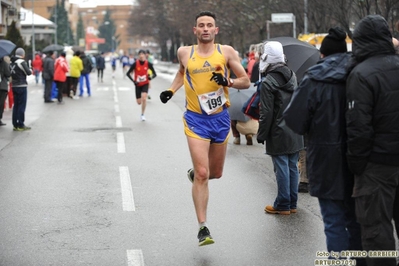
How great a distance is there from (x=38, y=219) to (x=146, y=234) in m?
1.35

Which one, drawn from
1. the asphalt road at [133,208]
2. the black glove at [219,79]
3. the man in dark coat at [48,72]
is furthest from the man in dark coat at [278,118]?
the man in dark coat at [48,72]

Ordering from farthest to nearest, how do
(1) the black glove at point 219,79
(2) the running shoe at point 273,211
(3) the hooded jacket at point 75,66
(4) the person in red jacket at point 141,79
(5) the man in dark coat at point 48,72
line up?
1. (3) the hooded jacket at point 75,66
2. (5) the man in dark coat at point 48,72
3. (4) the person in red jacket at point 141,79
4. (2) the running shoe at point 273,211
5. (1) the black glove at point 219,79

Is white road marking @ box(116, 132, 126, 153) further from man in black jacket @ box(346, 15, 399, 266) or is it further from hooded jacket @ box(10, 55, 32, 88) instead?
man in black jacket @ box(346, 15, 399, 266)

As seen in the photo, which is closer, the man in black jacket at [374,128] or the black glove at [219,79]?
the man in black jacket at [374,128]

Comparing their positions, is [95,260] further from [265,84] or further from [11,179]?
[11,179]

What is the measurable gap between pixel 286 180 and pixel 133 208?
5.68ft

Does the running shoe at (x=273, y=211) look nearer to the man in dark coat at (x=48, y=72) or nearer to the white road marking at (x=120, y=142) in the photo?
the white road marking at (x=120, y=142)

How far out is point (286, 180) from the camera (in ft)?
27.3

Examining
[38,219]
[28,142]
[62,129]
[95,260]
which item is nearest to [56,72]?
[62,129]

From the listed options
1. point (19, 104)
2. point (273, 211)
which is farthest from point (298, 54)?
point (19, 104)

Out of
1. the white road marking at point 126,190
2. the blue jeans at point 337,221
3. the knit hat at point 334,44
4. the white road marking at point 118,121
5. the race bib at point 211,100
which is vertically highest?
the knit hat at point 334,44

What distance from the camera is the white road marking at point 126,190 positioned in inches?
352

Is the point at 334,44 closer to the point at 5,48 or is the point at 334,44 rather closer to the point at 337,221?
the point at 337,221

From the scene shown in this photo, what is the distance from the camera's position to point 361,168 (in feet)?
16.7
